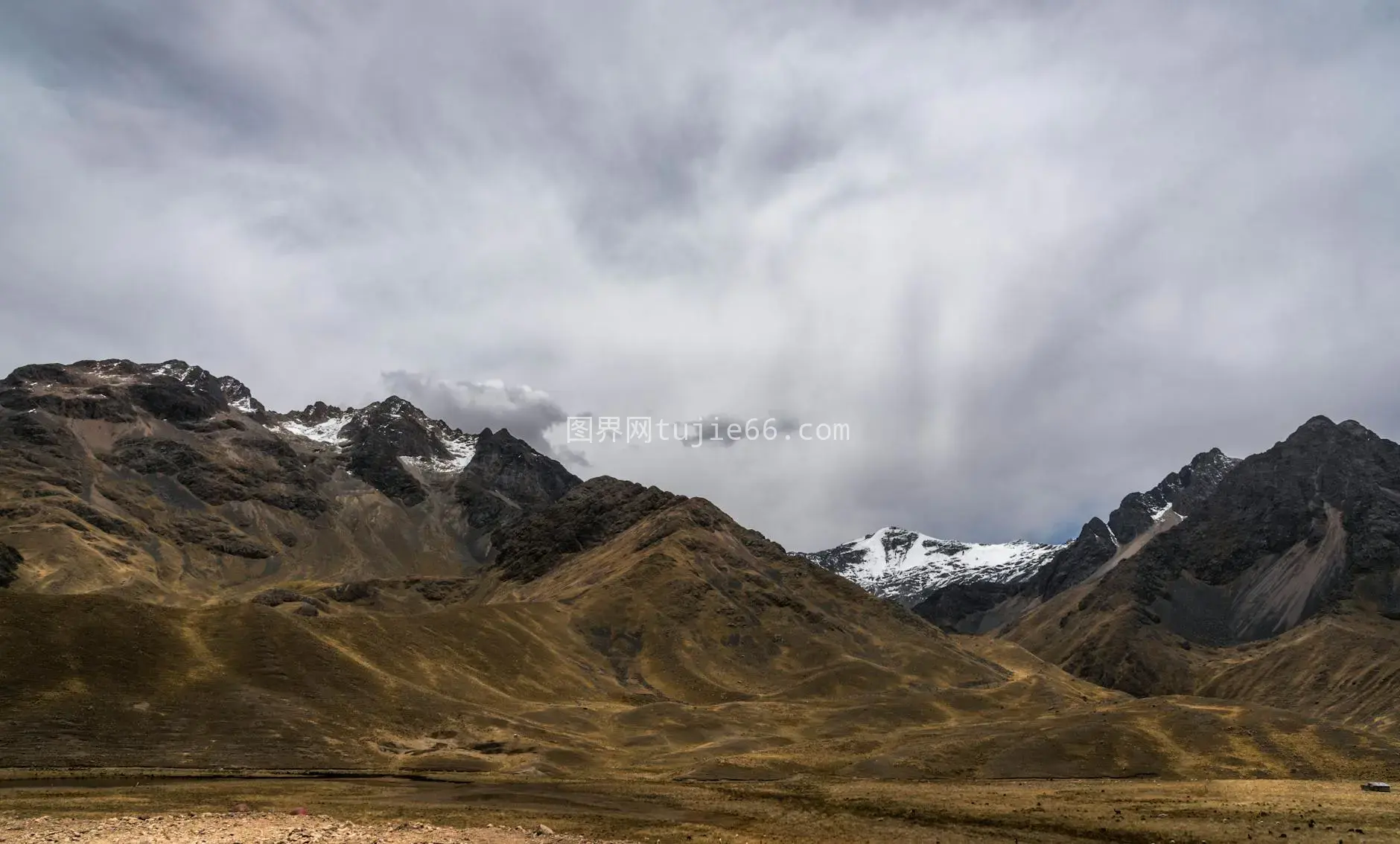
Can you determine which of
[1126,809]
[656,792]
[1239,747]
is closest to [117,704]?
[656,792]

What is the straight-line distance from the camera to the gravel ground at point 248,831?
37.5m

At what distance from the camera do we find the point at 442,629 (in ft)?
490

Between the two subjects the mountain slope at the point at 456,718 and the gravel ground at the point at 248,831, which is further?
the mountain slope at the point at 456,718

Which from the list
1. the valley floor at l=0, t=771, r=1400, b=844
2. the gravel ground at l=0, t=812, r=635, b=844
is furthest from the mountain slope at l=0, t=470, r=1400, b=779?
the gravel ground at l=0, t=812, r=635, b=844

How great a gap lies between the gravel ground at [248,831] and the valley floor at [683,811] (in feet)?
0.45

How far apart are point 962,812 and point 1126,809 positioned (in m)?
10.2

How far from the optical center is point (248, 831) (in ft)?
131

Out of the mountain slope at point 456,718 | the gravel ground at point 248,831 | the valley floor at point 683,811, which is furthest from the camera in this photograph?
the mountain slope at point 456,718

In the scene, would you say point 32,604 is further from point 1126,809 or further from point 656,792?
point 1126,809

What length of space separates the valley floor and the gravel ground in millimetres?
138

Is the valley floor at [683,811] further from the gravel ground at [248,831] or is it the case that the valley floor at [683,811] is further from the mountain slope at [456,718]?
the mountain slope at [456,718]

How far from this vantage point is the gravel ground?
37.5 m

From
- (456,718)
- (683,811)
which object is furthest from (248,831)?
(456,718)

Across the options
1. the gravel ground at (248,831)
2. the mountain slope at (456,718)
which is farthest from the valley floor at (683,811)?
the mountain slope at (456,718)
